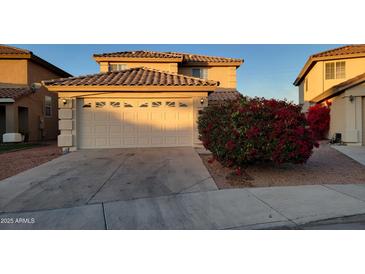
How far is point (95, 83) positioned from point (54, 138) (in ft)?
38.2

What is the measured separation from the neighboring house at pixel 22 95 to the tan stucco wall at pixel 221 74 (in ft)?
36.6

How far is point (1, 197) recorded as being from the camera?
5.21 m

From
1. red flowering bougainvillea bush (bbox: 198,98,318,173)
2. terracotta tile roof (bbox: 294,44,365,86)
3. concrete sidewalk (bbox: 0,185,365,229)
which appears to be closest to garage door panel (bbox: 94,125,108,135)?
red flowering bougainvillea bush (bbox: 198,98,318,173)

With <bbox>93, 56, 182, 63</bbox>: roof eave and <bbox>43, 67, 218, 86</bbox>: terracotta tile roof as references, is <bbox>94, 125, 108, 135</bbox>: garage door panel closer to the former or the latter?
<bbox>43, 67, 218, 86</bbox>: terracotta tile roof

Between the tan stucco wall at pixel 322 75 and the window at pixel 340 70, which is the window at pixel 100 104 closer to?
the tan stucco wall at pixel 322 75

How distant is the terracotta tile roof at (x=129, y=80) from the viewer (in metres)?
11.1

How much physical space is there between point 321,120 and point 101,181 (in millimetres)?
14795

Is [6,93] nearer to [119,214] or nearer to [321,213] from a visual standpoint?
[119,214]

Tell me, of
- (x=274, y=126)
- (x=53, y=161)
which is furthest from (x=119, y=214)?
(x=53, y=161)

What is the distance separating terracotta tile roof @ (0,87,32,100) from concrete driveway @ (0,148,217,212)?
373 inches

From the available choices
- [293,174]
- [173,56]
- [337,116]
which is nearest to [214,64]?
[173,56]

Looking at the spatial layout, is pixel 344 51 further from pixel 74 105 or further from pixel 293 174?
pixel 74 105

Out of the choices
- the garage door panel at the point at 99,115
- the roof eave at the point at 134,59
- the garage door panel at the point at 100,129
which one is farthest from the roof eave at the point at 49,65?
the garage door panel at the point at 100,129

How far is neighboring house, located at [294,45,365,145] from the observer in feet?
40.5
